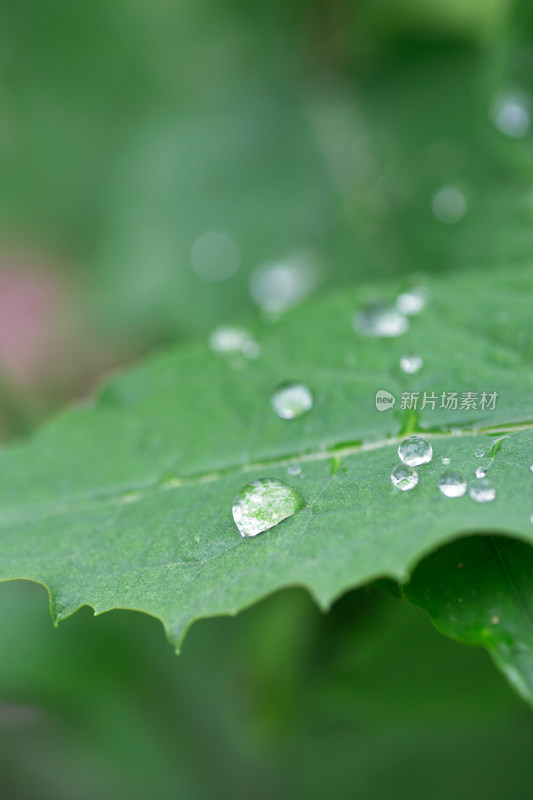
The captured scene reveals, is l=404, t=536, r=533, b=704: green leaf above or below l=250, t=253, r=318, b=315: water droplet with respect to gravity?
below

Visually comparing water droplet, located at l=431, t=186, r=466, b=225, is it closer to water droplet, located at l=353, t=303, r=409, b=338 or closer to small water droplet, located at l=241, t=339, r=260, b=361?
water droplet, located at l=353, t=303, r=409, b=338

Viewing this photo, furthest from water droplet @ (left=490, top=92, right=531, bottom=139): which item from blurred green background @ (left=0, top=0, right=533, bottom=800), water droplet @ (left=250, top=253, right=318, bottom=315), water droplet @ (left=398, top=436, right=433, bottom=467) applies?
water droplet @ (left=398, top=436, right=433, bottom=467)

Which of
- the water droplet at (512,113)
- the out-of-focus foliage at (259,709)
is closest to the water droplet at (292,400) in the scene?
the out-of-focus foliage at (259,709)

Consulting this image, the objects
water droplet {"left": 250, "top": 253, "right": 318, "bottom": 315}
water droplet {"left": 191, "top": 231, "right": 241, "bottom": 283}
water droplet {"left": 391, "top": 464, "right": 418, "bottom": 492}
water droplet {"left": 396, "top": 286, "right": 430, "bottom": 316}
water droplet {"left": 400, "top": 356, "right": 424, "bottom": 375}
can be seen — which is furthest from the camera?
water droplet {"left": 191, "top": 231, "right": 241, "bottom": 283}

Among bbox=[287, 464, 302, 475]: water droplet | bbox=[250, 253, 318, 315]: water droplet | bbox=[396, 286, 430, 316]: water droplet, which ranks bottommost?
bbox=[287, 464, 302, 475]: water droplet

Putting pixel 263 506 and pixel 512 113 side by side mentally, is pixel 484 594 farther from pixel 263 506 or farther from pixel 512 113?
pixel 512 113

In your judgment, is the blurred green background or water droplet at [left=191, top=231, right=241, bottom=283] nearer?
the blurred green background

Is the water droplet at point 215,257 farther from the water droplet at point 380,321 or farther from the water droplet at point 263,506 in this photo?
the water droplet at point 263,506
